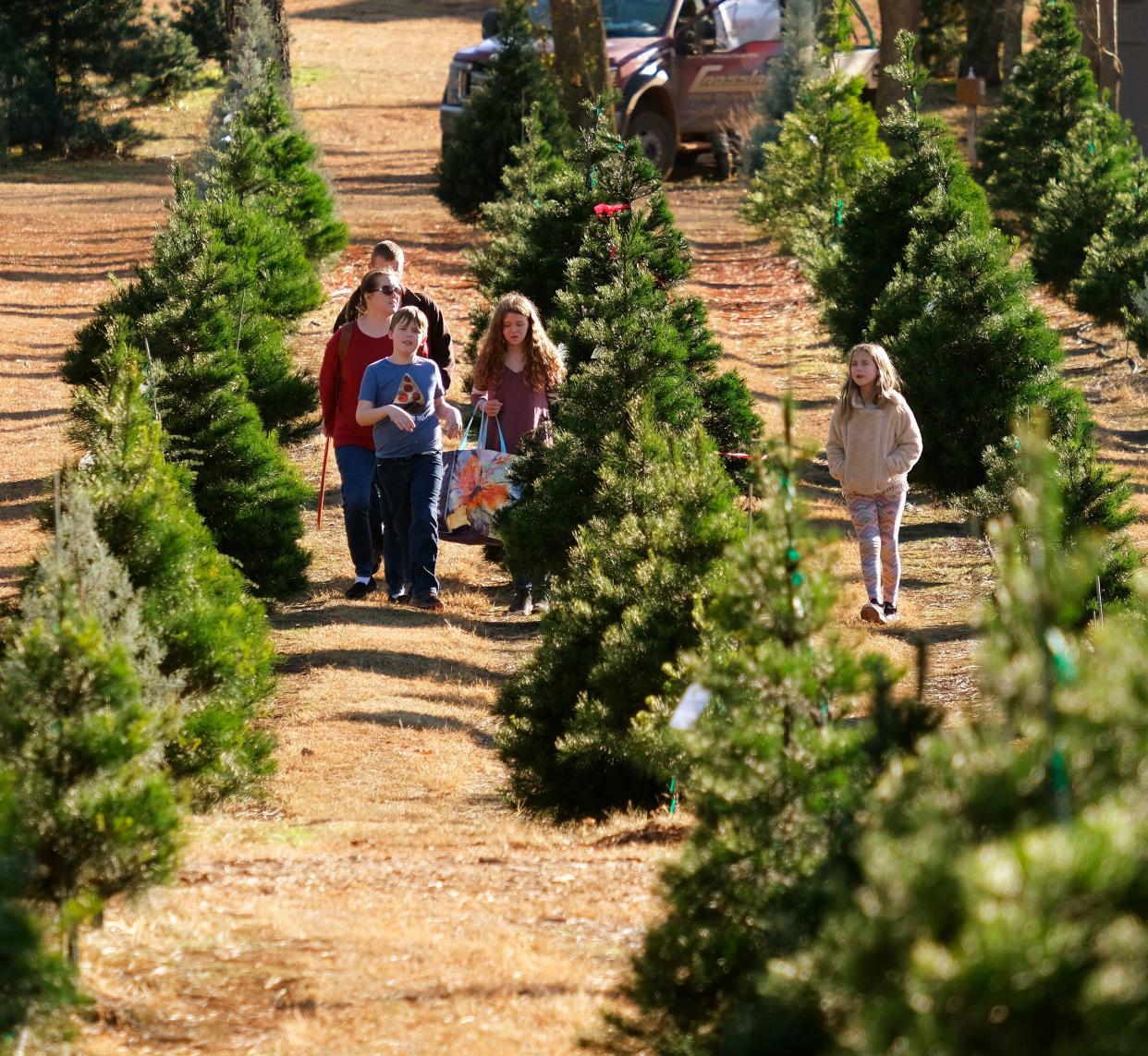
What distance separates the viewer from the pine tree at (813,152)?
1902 cm

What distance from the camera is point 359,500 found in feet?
29.5

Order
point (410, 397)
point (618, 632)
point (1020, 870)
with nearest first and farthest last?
point (1020, 870)
point (618, 632)
point (410, 397)

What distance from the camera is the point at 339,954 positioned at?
440 centimetres

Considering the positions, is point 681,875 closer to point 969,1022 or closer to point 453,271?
point 969,1022

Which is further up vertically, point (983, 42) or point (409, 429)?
point (983, 42)

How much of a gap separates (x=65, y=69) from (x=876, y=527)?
21.7m

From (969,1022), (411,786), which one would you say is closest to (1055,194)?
(411,786)

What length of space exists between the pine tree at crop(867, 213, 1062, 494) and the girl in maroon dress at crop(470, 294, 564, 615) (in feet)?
8.02

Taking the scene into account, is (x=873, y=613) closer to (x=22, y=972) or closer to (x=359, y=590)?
(x=359, y=590)

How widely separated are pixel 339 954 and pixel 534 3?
2020cm

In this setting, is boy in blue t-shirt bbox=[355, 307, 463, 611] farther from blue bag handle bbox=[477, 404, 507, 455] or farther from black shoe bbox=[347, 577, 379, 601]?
black shoe bbox=[347, 577, 379, 601]

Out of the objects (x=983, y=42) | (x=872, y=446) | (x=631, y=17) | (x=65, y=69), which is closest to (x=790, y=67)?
(x=631, y=17)

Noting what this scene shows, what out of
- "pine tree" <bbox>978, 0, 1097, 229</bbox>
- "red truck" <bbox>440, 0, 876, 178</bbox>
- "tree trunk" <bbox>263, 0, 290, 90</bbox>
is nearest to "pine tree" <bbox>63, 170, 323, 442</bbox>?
"tree trunk" <bbox>263, 0, 290, 90</bbox>

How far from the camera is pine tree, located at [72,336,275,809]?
19.3 feet
